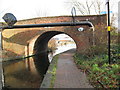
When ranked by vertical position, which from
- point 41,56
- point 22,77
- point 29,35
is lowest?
point 41,56

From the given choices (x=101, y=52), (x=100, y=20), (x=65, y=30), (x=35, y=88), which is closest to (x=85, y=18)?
(x=100, y=20)

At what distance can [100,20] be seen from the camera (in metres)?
13.8

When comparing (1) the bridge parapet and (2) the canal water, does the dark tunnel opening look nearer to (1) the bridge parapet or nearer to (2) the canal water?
(2) the canal water

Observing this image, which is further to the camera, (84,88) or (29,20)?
(29,20)

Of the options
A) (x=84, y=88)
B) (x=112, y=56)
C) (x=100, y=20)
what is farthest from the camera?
(x=100, y=20)

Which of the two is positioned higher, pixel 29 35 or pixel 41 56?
pixel 29 35

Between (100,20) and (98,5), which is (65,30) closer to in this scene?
(100,20)

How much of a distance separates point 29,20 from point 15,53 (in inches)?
192

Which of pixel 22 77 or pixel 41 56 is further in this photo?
pixel 41 56

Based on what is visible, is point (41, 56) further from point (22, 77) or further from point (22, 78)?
point (22, 78)

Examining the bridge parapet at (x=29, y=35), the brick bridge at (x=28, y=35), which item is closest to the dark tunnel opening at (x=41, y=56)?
the brick bridge at (x=28, y=35)

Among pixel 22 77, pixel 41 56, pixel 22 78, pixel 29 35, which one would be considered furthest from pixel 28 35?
pixel 22 78

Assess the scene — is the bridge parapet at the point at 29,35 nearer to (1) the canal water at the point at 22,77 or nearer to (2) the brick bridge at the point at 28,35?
(2) the brick bridge at the point at 28,35

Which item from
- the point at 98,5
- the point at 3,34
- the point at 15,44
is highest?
→ the point at 98,5
